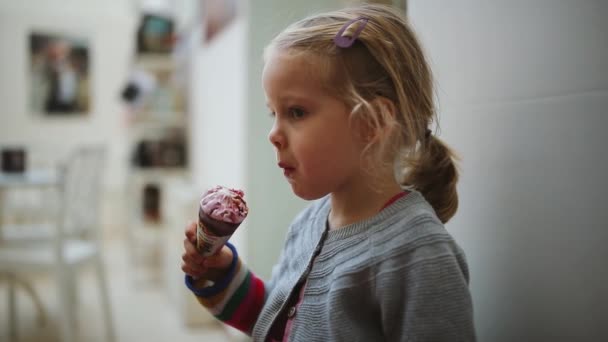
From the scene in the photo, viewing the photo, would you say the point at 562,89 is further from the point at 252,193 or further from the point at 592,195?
the point at 252,193

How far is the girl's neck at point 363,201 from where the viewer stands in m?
0.75

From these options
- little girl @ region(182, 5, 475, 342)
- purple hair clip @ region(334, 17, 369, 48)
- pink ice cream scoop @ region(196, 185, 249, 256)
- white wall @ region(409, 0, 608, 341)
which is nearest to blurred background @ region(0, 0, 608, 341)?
white wall @ region(409, 0, 608, 341)

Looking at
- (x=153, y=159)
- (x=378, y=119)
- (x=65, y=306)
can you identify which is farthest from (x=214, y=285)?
(x=153, y=159)

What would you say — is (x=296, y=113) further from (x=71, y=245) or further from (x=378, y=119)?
(x=71, y=245)

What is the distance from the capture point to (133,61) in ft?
12.7

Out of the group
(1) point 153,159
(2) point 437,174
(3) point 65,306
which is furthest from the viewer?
(1) point 153,159

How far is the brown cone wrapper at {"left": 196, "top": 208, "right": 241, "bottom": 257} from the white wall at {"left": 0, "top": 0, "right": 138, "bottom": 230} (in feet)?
13.7

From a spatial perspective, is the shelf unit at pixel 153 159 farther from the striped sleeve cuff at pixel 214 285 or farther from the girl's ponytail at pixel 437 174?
the girl's ponytail at pixel 437 174

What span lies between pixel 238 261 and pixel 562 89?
2.00ft

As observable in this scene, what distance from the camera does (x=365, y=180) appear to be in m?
0.75

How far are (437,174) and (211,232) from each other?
0.38 meters

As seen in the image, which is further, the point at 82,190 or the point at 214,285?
the point at 82,190

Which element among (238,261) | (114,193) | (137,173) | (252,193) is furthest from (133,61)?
(238,261)

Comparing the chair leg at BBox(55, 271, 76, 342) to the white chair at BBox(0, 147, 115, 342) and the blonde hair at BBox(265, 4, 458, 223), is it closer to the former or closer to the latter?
the white chair at BBox(0, 147, 115, 342)
